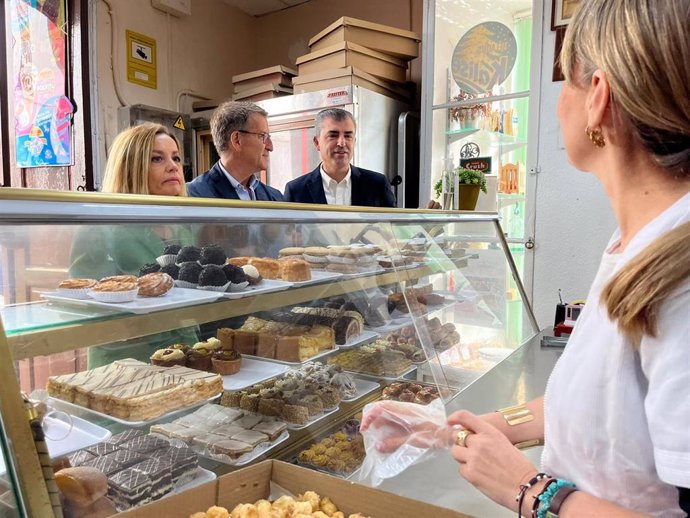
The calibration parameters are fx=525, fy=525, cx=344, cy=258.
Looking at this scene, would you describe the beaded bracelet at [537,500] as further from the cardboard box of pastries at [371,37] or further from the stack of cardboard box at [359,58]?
the cardboard box of pastries at [371,37]

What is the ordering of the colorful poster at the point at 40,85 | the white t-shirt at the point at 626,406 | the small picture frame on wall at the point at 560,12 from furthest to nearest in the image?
the colorful poster at the point at 40,85
the small picture frame on wall at the point at 560,12
the white t-shirt at the point at 626,406

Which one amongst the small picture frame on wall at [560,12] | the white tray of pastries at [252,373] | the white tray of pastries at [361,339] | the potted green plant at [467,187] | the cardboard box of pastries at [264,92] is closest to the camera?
the white tray of pastries at [252,373]

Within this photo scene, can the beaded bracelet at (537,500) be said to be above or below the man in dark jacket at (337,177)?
below

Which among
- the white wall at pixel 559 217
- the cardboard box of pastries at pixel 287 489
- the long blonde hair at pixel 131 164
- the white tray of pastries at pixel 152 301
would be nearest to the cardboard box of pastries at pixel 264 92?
the white wall at pixel 559 217

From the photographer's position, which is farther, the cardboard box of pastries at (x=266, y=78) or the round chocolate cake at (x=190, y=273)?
the cardboard box of pastries at (x=266, y=78)

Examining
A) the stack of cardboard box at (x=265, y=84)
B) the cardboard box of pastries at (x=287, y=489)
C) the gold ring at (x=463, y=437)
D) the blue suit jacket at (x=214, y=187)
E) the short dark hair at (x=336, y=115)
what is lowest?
the cardboard box of pastries at (x=287, y=489)

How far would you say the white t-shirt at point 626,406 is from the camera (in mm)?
598

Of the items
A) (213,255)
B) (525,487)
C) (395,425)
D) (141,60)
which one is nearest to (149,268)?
(213,255)

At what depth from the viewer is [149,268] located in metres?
1.23

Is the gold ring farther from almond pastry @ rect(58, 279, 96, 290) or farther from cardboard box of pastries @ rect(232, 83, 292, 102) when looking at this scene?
cardboard box of pastries @ rect(232, 83, 292, 102)

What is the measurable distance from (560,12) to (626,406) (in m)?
3.38

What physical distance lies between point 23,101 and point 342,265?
3997mm

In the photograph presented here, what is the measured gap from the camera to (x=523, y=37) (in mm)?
3732

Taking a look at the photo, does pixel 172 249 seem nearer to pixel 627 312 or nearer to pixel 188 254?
pixel 188 254
